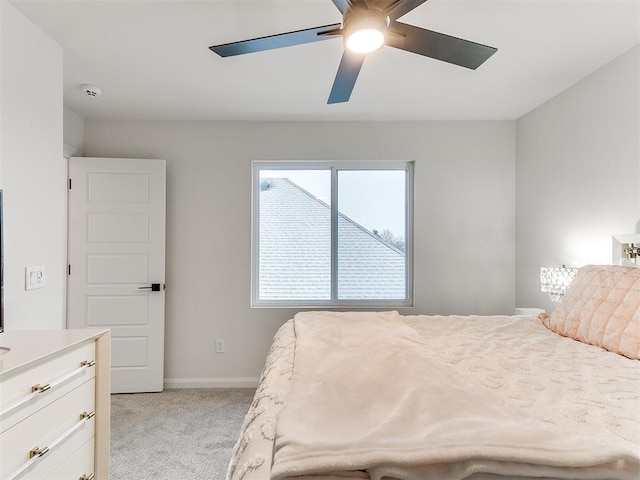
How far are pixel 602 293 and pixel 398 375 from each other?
52.7 inches

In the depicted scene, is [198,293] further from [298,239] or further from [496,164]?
[496,164]

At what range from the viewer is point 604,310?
67.4 inches

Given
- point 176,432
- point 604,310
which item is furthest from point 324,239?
point 604,310

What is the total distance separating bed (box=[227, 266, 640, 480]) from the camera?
727mm

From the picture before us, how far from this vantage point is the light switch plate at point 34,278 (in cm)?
174

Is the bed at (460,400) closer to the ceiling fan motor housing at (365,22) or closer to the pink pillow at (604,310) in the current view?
the pink pillow at (604,310)

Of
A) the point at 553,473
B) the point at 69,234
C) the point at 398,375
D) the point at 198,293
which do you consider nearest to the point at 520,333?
the point at 398,375

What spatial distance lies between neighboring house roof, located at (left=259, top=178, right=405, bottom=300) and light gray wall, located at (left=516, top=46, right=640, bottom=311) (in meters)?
1.24

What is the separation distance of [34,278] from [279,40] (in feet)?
5.56

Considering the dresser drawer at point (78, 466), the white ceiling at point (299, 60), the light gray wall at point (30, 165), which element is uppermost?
the white ceiling at point (299, 60)

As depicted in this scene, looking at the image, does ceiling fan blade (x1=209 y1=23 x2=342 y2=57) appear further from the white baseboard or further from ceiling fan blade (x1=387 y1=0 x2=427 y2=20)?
the white baseboard

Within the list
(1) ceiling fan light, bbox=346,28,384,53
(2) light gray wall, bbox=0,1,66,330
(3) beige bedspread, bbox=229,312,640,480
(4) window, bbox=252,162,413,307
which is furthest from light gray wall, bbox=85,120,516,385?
(1) ceiling fan light, bbox=346,28,384,53

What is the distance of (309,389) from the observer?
109 cm

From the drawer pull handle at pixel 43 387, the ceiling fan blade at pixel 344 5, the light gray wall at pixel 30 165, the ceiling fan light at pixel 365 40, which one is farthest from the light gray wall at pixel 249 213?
the ceiling fan blade at pixel 344 5
